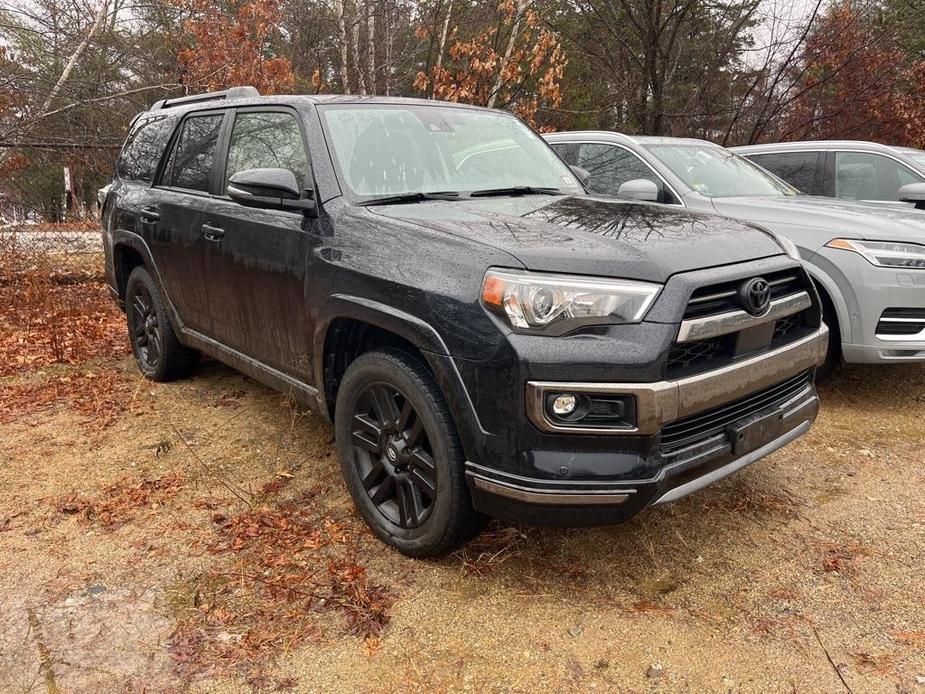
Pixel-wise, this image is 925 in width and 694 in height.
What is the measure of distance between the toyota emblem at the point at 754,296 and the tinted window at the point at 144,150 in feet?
12.4

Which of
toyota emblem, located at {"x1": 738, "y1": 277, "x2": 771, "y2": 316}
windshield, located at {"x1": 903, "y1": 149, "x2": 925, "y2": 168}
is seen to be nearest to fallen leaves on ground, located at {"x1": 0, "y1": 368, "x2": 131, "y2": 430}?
toyota emblem, located at {"x1": 738, "y1": 277, "x2": 771, "y2": 316}

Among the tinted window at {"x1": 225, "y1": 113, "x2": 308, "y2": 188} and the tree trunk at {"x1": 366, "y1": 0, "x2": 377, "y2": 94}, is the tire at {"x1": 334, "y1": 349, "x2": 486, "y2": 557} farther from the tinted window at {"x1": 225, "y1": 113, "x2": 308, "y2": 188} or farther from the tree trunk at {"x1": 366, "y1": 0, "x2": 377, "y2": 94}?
the tree trunk at {"x1": 366, "y1": 0, "x2": 377, "y2": 94}

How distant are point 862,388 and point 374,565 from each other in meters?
3.86

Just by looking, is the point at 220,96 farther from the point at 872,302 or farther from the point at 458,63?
the point at 458,63

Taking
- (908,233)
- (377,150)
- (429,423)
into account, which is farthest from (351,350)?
(908,233)

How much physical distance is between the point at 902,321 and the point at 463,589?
335cm

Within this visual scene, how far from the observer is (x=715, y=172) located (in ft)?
19.1

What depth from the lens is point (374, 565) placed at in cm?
287

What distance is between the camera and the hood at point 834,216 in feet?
14.5

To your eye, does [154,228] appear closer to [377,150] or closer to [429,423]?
[377,150]

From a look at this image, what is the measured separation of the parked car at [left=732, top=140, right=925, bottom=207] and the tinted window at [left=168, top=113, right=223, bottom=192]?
5.77 metres

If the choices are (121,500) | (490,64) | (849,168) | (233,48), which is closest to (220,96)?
(121,500)

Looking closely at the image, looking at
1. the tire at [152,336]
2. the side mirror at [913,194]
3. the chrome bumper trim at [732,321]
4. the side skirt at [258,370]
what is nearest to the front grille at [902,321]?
the side mirror at [913,194]

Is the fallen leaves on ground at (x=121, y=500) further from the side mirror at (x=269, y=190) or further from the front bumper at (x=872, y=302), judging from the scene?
the front bumper at (x=872, y=302)
